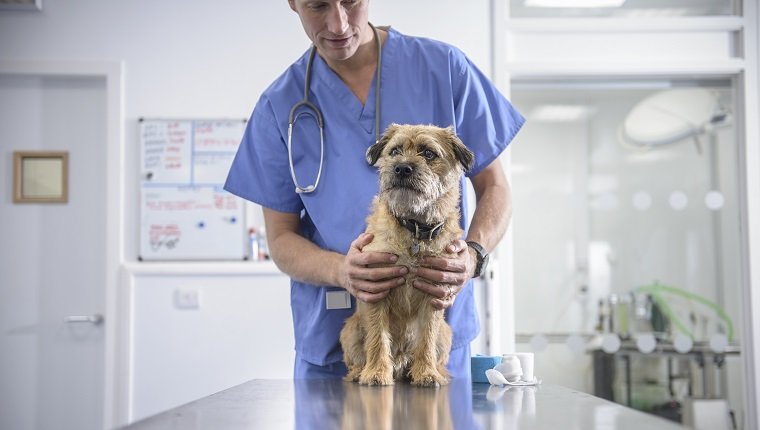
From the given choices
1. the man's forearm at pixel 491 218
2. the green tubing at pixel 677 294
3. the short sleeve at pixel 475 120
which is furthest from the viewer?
the green tubing at pixel 677 294

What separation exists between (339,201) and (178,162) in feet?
8.56

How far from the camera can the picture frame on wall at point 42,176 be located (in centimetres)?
422

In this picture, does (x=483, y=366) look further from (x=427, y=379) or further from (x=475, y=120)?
(x=475, y=120)

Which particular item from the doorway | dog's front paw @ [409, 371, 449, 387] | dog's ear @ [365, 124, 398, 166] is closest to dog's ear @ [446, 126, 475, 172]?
dog's ear @ [365, 124, 398, 166]

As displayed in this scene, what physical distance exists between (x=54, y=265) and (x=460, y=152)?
3.33m

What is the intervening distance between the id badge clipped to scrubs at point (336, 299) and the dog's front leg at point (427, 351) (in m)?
0.22

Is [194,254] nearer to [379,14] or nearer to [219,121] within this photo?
[219,121]

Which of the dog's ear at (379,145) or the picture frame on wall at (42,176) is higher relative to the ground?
the picture frame on wall at (42,176)

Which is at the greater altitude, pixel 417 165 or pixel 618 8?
pixel 618 8

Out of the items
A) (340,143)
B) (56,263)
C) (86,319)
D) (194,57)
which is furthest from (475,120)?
(56,263)

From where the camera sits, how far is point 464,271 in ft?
4.87

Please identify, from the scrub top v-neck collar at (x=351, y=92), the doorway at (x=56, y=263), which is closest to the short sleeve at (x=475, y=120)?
the scrub top v-neck collar at (x=351, y=92)

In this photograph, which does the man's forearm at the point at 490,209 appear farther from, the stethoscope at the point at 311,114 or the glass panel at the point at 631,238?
the glass panel at the point at 631,238

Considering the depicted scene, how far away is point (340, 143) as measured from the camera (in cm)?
177
